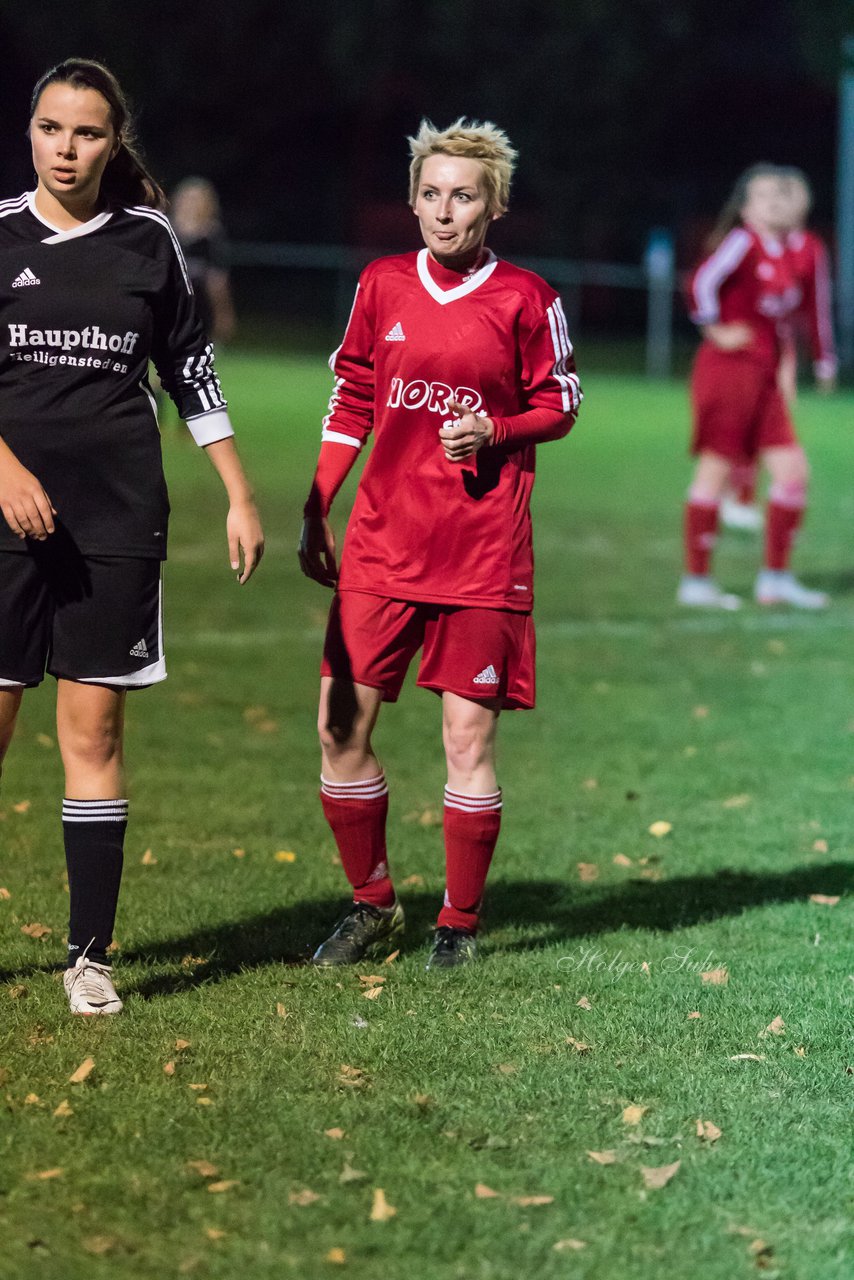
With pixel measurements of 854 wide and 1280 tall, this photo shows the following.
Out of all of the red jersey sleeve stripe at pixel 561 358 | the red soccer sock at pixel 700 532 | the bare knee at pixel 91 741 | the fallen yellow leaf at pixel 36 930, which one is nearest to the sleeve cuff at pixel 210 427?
the bare knee at pixel 91 741

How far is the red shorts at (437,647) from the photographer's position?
4922 millimetres

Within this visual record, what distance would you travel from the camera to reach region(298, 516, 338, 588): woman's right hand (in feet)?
16.5

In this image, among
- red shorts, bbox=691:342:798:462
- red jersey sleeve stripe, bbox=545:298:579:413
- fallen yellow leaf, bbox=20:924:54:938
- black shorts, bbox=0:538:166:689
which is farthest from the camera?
red shorts, bbox=691:342:798:462

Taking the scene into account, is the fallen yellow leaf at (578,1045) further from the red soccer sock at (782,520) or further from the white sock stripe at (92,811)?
the red soccer sock at (782,520)

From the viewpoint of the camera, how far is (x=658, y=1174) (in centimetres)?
370

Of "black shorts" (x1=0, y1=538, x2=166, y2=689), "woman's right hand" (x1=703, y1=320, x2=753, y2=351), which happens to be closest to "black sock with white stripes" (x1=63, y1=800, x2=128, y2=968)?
"black shorts" (x1=0, y1=538, x2=166, y2=689)

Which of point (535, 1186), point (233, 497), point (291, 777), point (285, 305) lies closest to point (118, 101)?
point (233, 497)

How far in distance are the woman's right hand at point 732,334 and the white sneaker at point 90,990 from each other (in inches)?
299

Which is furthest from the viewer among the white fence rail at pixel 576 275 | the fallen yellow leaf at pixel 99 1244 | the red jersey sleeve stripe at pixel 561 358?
the white fence rail at pixel 576 275

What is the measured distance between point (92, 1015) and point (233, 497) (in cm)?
124

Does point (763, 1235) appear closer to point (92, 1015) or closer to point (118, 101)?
point (92, 1015)

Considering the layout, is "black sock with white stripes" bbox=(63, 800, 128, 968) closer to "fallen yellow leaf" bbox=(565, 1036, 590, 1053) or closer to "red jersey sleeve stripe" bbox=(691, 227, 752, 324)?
"fallen yellow leaf" bbox=(565, 1036, 590, 1053)

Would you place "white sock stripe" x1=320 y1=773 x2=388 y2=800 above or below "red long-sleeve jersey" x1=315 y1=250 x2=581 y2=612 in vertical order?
below

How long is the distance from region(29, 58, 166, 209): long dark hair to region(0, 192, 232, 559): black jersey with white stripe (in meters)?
0.09
